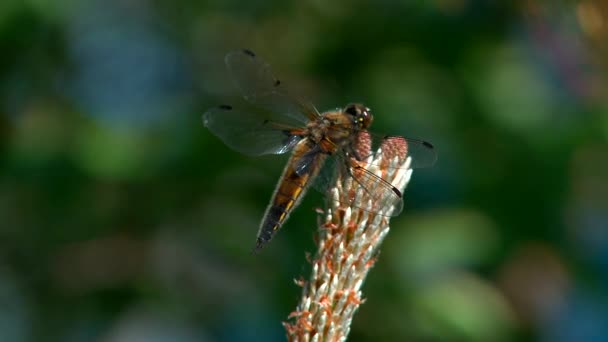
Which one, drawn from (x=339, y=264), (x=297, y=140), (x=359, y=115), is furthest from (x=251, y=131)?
(x=339, y=264)

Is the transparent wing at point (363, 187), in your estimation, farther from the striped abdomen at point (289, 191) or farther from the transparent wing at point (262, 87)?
the transparent wing at point (262, 87)

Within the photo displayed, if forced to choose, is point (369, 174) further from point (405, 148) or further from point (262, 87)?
point (262, 87)

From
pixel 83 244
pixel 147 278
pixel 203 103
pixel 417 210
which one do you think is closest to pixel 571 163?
pixel 417 210

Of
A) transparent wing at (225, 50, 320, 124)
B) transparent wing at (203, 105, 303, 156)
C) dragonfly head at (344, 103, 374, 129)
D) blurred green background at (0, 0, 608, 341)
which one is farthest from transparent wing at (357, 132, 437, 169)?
blurred green background at (0, 0, 608, 341)

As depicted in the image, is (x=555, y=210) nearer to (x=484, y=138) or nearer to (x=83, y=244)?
(x=484, y=138)

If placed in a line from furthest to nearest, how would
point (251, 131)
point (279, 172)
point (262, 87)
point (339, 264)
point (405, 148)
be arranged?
1. point (279, 172)
2. point (262, 87)
3. point (251, 131)
4. point (405, 148)
5. point (339, 264)

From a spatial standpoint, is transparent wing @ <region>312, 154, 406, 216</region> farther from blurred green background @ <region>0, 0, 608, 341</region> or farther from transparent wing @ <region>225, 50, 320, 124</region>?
blurred green background @ <region>0, 0, 608, 341</region>
